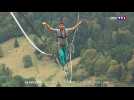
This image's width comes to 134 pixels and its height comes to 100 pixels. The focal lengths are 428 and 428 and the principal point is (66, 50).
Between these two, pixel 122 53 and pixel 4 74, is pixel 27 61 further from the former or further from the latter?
pixel 122 53

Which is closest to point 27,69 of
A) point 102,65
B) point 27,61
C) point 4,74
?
point 27,61

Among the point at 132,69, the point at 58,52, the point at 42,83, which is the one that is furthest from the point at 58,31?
the point at 132,69

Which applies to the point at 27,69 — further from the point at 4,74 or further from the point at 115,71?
the point at 115,71

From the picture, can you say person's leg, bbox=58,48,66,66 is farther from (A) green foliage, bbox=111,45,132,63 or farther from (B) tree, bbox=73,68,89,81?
(A) green foliage, bbox=111,45,132,63

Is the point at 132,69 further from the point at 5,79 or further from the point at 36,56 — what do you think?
the point at 5,79

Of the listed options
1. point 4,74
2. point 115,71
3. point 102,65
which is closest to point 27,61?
point 4,74

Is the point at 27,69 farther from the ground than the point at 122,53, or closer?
closer

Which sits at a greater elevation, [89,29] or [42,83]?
[89,29]

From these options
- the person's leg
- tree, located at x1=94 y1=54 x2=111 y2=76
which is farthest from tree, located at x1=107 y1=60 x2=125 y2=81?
the person's leg

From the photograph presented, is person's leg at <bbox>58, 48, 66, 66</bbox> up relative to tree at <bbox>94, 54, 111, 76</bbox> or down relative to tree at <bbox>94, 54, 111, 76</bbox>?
up
